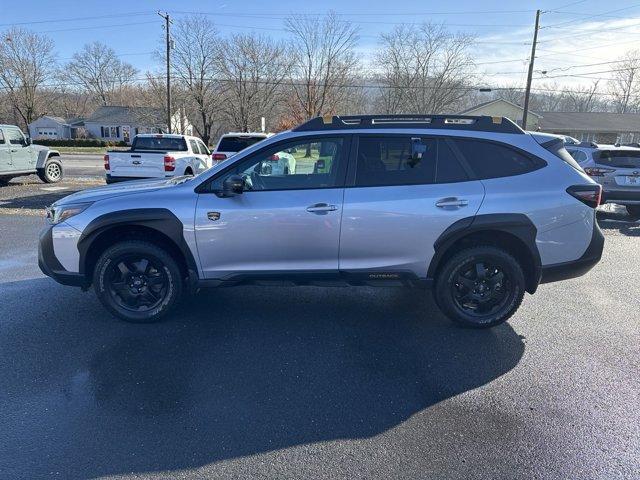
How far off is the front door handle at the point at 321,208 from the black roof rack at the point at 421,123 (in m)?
0.79

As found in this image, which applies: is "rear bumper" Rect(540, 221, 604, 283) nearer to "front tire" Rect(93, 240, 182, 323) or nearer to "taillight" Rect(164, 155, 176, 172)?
"front tire" Rect(93, 240, 182, 323)

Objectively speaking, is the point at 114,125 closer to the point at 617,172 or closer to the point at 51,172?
the point at 51,172

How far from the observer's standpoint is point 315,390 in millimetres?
3125

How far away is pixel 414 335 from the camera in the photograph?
4000 millimetres

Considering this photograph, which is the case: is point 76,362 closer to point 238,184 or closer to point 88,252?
point 88,252

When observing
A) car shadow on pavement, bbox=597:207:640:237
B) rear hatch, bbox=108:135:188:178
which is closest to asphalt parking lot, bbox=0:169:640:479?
car shadow on pavement, bbox=597:207:640:237

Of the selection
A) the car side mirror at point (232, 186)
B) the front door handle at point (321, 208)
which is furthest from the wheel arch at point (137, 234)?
the front door handle at point (321, 208)

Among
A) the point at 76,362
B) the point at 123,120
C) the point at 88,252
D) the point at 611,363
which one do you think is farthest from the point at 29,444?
the point at 123,120

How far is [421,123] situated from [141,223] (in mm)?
2826

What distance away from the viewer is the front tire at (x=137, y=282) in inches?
158

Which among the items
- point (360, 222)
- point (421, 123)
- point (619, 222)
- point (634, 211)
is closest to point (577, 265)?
point (421, 123)

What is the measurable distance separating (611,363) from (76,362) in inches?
175

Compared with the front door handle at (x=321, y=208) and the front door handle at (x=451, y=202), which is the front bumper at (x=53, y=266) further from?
the front door handle at (x=451, y=202)

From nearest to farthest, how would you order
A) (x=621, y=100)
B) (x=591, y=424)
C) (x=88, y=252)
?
(x=591, y=424) → (x=88, y=252) → (x=621, y=100)
